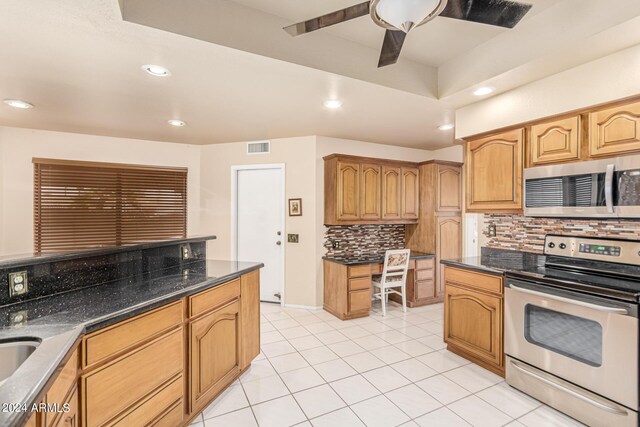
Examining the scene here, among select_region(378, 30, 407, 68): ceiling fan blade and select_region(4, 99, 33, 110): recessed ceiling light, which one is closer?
select_region(378, 30, 407, 68): ceiling fan blade

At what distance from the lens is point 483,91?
8.30 ft

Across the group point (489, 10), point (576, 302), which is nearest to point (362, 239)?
point (576, 302)

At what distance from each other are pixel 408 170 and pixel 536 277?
2519 millimetres

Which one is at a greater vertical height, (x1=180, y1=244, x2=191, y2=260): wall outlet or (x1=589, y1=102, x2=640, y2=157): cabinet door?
(x1=589, y1=102, x2=640, y2=157): cabinet door

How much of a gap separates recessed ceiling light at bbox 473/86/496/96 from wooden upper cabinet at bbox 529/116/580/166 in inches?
18.1

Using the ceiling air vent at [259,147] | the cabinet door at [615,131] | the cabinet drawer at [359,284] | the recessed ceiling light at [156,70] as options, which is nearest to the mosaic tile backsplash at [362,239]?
the cabinet drawer at [359,284]

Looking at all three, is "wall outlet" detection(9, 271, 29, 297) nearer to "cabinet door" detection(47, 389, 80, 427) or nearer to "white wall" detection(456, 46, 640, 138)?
"cabinet door" detection(47, 389, 80, 427)

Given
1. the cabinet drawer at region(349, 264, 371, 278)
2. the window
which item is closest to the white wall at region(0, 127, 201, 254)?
the window

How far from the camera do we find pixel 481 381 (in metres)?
2.36

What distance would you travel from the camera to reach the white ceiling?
5.49 feet

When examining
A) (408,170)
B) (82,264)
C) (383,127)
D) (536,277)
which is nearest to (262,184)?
(383,127)

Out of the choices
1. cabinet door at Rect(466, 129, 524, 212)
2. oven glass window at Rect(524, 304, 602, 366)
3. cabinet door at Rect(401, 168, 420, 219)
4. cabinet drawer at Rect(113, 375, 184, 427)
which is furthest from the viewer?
cabinet door at Rect(401, 168, 420, 219)

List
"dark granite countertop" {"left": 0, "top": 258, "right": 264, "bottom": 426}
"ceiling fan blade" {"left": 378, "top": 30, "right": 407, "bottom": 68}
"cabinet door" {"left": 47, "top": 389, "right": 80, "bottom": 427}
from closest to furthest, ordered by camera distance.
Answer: "dark granite countertop" {"left": 0, "top": 258, "right": 264, "bottom": 426} < "cabinet door" {"left": 47, "top": 389, "right": 80, "bottom": 427} < "ceiling fan blade" {"left": 378, "top": 30, "right": 407, "bottom": 68}

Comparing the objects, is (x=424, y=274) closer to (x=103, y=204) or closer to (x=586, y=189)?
(x=586, y=189)
